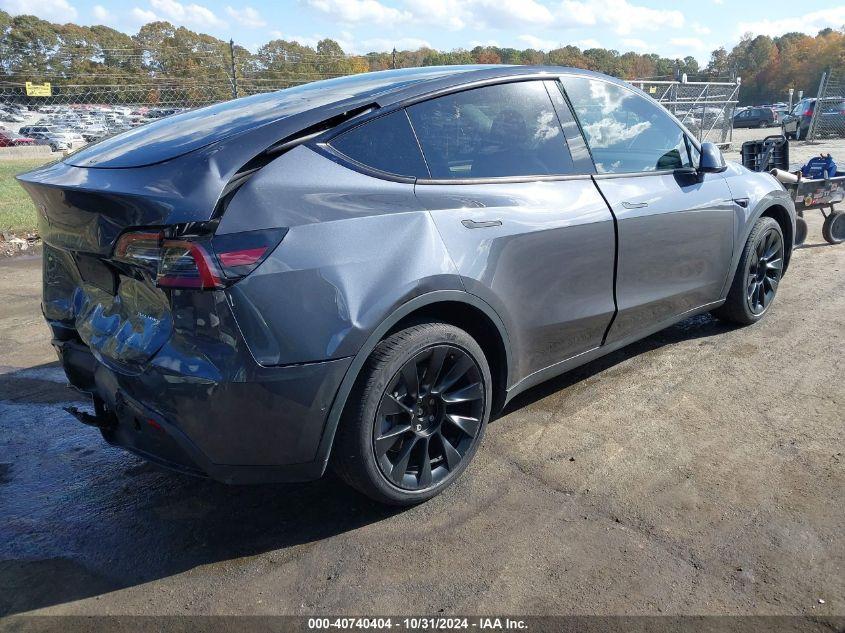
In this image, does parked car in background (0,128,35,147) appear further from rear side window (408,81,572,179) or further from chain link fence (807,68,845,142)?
chain link fence (807,68,845,142)

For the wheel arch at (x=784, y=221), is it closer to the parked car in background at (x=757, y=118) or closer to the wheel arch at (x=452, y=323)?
the wheel arch at (x=452, y=323)

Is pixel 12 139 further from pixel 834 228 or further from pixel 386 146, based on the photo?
pixel 386 146

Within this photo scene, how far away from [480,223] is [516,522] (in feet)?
4.06

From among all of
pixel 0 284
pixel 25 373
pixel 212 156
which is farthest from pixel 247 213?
pixel 0 284

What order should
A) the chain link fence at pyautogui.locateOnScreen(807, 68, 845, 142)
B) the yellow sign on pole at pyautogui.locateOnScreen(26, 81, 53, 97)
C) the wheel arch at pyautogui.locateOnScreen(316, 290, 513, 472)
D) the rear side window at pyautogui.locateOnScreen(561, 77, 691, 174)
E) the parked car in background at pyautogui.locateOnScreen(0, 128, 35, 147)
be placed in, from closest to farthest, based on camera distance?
the wheel arch at pyautogui.locateOnScreen(316, 290, 513, 472), the rear side window at pyautogui.locateOnScreen(561, 77, 691, 174), the yellow sign on pole at pyautogui.locateOnScreen(26, 81, 53, 97), the chain link fence at pyautogui.locateOnScreen(807, 68, 845, 142), the parked car in background at pyautogui.locateOnScreen(0, 128, 35, 147)

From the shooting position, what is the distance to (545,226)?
10.7ft

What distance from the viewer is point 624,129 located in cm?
393

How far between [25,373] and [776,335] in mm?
5004

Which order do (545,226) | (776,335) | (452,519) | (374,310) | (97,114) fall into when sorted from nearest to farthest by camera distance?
(374,310) < (452,519) < (545,226) < (776,335) < (97,114)

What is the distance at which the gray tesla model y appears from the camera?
239 centimetres

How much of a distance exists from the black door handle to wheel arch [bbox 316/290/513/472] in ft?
0.96

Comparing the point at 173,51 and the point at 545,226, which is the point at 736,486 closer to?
the point at 545,226

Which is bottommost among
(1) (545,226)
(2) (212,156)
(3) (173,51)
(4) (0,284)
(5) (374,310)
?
(4) (0,284)

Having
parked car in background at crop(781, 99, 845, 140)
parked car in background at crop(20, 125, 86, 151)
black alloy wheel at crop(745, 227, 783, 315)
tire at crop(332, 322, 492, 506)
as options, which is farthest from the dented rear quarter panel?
parked car in background at crop(781, 99, 845, 140)
